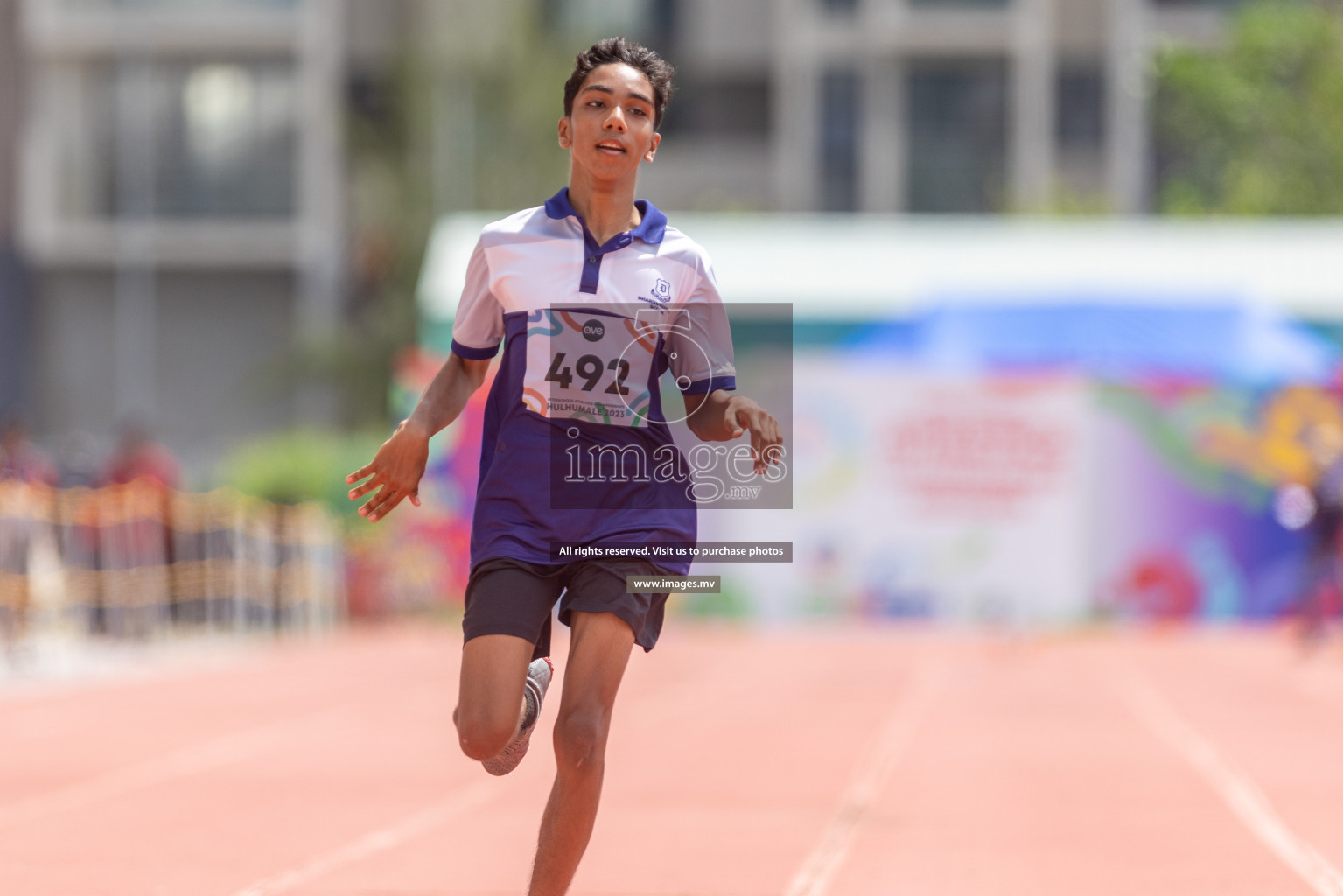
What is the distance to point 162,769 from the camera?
10.3 meters

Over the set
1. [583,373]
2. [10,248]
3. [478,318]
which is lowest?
[583,373]

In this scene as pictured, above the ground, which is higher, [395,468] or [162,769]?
[395,468]

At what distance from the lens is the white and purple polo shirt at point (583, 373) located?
485cm

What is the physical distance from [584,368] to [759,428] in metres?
0.44

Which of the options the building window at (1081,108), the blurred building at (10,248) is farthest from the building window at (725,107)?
the blurred building at (10,248)

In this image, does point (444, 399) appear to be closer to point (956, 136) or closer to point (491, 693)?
point (491, 693)

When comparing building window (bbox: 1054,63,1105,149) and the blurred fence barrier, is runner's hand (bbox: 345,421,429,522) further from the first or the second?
building window (bbox: 1054,63,1105,149)

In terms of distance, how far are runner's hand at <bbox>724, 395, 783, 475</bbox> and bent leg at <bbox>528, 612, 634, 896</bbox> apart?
0.51 metres

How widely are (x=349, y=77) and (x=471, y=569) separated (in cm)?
4229

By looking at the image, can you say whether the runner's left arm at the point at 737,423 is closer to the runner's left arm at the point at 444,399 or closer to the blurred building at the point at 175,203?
the runner's left arm at the point at 444,399

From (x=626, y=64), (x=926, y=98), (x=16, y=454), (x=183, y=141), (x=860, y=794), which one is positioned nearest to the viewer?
(x=626, y=64)

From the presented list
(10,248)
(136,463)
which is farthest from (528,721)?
(10,248)

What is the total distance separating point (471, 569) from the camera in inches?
197

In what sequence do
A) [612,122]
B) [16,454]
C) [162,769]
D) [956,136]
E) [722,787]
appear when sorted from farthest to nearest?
[956,136] → [16,454] → [162,769] → [722,787] → [612,122]
